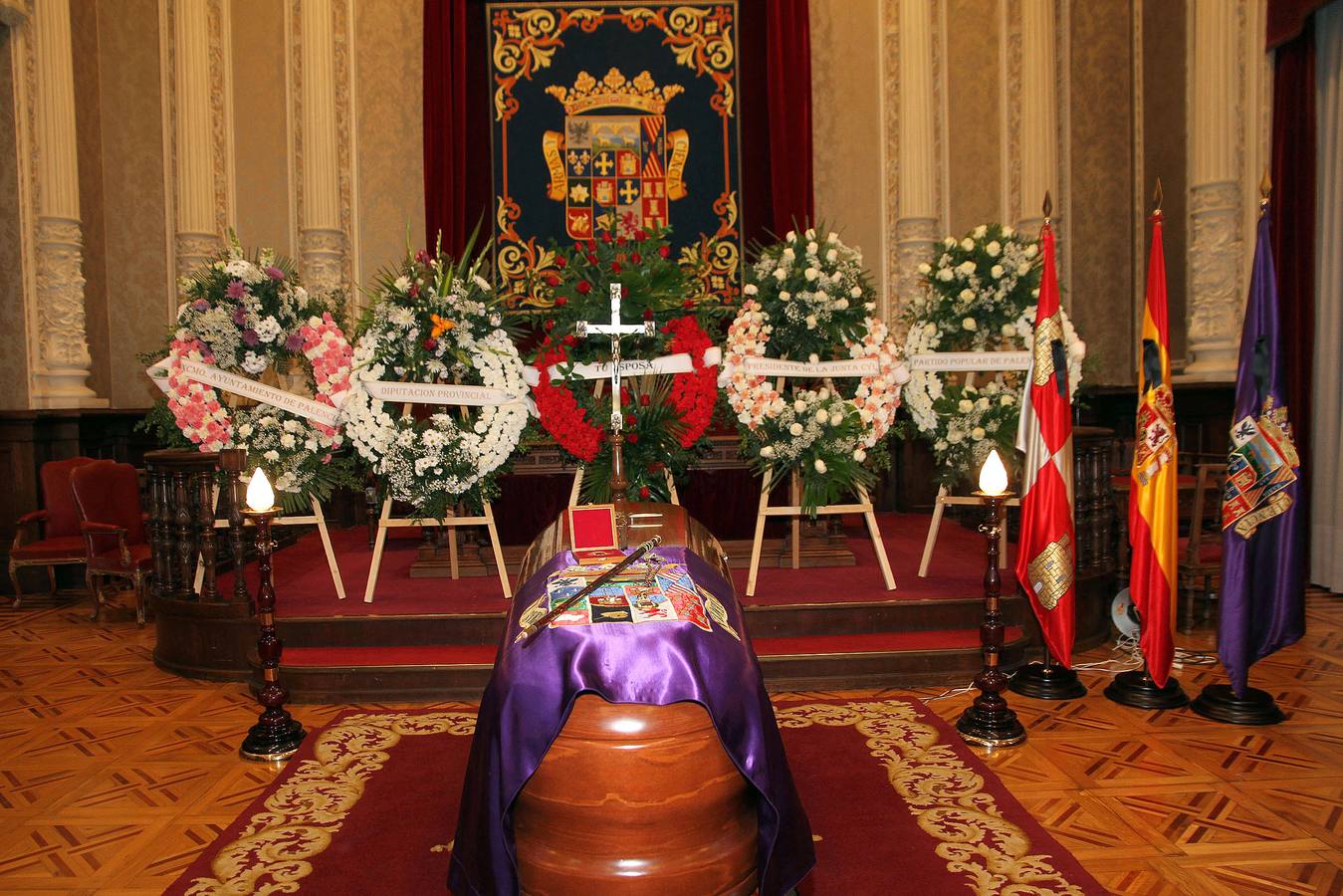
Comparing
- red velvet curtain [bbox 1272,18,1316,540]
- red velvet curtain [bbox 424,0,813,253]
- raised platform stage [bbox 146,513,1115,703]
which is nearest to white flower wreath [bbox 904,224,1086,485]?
raised platform stage [bbox 146,513,1115,703]

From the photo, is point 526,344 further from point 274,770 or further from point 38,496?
point 274,770

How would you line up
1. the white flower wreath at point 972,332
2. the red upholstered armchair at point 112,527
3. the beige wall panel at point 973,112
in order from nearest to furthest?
the white flower wreath at point 972,332, the red upholstered armchair at point 112,527, the beige wall panel at point 973,112

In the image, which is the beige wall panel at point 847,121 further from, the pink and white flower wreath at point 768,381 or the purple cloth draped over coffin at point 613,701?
the purple cloth draped over coffin at point 613,701

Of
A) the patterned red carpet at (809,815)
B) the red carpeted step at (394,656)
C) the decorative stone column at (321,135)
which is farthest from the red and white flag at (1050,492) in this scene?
the decorative stone column at (321,135)

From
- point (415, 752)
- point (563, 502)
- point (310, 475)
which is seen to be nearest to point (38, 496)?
point (310, 475)

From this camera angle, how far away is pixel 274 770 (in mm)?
3654

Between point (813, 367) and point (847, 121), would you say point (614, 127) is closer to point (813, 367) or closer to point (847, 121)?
point (847, 121)

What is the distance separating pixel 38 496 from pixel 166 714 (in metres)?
3.94

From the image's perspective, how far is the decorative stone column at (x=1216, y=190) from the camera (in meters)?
6.89

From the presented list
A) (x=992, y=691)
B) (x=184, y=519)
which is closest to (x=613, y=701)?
(x=992, y=691)

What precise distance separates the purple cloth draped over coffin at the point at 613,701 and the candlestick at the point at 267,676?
1718 millimetres

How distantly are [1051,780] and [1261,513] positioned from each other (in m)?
1.49

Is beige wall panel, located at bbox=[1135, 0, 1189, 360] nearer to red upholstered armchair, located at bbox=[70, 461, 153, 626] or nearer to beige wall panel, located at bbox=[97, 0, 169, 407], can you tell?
red upholstered armchair, located at bbox=[70, 461, 153, 626]

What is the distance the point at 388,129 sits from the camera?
900 cm
